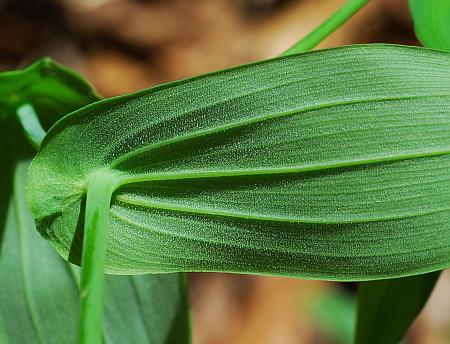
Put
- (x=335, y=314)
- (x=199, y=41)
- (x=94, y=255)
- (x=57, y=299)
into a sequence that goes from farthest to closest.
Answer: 1. (x=199, y=41)
2. (x=335, y=314)
3. (x=57, y=299)
4. (x=94, y=255)

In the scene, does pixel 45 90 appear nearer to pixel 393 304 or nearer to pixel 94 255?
pixel 94 255

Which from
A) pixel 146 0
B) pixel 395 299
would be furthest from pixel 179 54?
pixel 395 299

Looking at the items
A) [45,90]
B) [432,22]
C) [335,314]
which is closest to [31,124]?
[45,90]

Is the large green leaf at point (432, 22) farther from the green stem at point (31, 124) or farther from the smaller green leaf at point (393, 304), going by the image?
the green stem at point (31, 124)

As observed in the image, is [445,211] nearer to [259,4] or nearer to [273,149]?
[273,149]

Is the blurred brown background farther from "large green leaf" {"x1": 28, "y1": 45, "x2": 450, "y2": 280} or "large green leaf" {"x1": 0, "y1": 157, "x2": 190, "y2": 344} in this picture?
"large green leaf" {"x1": 28, "y1": 45, "x2": 450, "y2": 280}

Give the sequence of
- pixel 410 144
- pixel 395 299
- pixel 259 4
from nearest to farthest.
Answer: pixel 410 144, pixel 395 299, pixel 259 4
